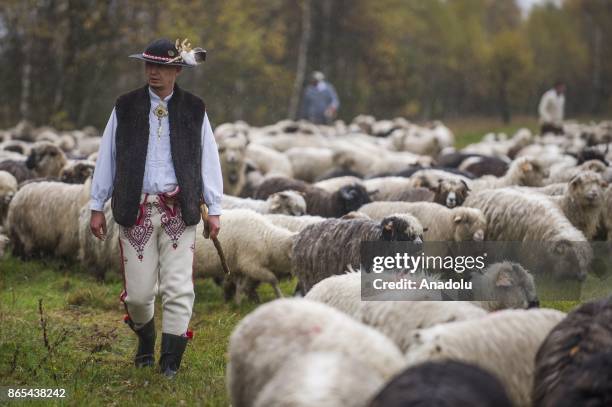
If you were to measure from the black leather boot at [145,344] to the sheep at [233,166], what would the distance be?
7136 mm

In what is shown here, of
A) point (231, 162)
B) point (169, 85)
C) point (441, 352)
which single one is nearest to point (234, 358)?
point (441, 352)

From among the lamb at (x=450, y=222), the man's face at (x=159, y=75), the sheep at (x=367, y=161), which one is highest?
the man's face at (x=159, y=75)

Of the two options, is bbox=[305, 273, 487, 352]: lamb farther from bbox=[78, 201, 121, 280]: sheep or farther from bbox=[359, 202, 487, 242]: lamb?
bbox=[78, 201, 121, 280]: sheep

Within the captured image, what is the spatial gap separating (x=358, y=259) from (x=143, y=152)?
2.37 metres

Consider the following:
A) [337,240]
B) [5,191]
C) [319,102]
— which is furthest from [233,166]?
[319,102]

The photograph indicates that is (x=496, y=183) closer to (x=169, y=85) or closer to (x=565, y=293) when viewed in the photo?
(x=565, y=293)

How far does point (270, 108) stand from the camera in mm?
36750

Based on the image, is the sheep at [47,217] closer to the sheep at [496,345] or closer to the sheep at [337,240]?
the sheep at [337,240]

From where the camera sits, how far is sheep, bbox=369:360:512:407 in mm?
3266

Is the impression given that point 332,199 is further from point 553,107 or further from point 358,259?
point 553,107

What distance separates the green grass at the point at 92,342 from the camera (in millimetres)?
5559

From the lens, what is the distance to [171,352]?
19.0 feet

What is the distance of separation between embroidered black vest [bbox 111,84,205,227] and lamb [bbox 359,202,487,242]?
3.57m

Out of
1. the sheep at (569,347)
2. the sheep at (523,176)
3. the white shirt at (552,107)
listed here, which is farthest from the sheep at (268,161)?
the white shirt at (552,107)
